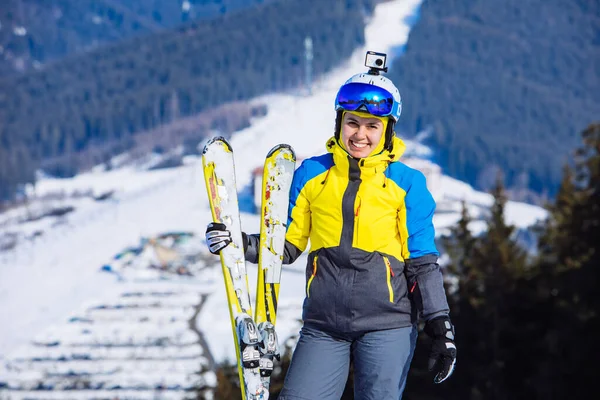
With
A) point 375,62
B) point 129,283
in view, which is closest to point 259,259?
point 375,62

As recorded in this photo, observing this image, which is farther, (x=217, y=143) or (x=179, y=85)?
(x=179, y=85)

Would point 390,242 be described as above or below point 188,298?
below

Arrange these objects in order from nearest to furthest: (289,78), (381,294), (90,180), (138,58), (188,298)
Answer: (381,294), (188,298), (90,180), (289,78), (138,58)

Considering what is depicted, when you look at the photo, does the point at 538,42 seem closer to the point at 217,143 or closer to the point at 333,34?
the point at 333,34

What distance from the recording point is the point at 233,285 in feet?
→ 12.7

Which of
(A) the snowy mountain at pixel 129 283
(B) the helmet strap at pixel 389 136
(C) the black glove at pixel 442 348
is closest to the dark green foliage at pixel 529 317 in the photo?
(A) the snowy mountain at pixel 129 283

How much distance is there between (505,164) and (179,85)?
64.3 metres

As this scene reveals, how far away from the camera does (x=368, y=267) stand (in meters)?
3.51

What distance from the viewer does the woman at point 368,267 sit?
3459 mm

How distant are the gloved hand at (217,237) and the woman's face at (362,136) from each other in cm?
79

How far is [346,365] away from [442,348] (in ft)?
1.65

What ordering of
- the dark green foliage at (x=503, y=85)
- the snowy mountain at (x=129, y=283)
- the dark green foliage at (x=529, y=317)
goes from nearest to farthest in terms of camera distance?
1. the dark green foliage at (x=529, y=317)
2. the snowy mountain at (x=129, y=283)
3. the dark green foliage at (x=503, y=85)

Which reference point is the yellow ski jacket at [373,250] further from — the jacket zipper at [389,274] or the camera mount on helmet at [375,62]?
the camera mount on helmet at [375,62]

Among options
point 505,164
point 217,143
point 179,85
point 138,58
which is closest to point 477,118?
point 505,164
